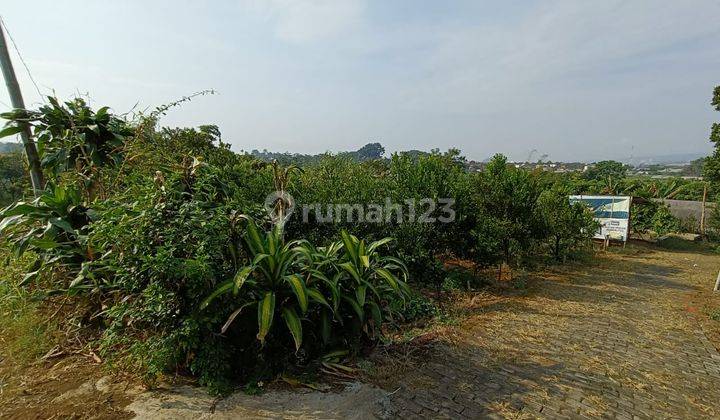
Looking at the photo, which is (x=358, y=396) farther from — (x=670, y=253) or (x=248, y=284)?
(x=670, y=253)

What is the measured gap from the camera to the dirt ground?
2.42 metres

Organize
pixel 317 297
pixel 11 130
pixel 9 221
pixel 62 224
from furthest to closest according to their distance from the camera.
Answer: pixel 11 130
pixel 9 221
pixel 62 224
pixel 317 297

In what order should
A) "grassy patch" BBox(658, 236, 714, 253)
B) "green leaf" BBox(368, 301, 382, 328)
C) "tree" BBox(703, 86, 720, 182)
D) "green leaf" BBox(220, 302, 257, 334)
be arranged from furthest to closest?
1. "grassy patch" BBox(658, 236, 714, 253)
2. "tree" BBox(703, 86, 720, 182)
3. "green leaf" BBox(368, 301, 382, 328)
4. "green leaf" BBox(220, 302, 257, 334)

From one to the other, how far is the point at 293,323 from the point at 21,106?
3.55 m

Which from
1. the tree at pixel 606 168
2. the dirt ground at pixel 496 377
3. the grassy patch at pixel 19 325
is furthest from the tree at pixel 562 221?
the tree at pixel 606 168

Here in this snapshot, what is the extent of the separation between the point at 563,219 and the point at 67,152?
9718mm

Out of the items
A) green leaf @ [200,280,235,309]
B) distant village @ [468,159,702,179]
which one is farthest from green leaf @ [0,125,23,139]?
distant village @ [468,159,702,179]

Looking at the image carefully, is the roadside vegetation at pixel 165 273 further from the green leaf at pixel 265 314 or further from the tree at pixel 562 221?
the tree at pixel 562 221

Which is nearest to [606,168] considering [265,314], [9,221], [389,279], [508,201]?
[508,201]

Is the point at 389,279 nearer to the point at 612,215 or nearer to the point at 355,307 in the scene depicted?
the point at 355,307

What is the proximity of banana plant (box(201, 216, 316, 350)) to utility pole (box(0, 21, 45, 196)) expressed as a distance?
8.18 feet

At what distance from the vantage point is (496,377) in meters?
3.26

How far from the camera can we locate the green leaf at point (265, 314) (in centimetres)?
242

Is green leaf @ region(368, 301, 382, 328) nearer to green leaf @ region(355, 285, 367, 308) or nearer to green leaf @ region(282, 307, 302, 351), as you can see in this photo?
green leaf @ region(355, 285, 367, 308)
